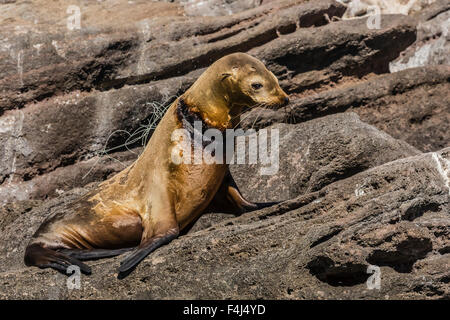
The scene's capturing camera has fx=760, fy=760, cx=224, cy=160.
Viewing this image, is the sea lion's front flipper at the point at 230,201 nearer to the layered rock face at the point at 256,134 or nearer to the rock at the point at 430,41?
the layered rock face at the point at 256,134

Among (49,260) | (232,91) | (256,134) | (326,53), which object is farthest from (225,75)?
(326,53)

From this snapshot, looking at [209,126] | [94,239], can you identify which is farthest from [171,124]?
[94,239]

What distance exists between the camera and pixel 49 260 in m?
4.98

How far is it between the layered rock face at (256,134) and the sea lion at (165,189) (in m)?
0.27

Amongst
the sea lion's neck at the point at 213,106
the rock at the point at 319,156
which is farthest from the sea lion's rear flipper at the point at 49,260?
the rock at the point at 319,156

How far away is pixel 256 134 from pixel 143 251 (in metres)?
2.18

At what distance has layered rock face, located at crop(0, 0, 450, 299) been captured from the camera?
436 cm

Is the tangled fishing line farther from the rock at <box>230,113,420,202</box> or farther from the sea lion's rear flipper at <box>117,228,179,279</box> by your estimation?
the sea lion's rear flipper at <box>117,228,179,279</box>

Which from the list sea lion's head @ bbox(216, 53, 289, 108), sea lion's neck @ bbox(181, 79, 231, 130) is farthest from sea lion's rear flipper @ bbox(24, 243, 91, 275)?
sea lion's head @ bbox(216, 53, 289, 108)

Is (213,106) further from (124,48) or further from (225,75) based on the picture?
(124,48)

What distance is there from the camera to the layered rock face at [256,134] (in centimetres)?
436
